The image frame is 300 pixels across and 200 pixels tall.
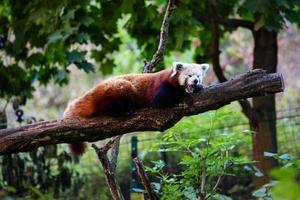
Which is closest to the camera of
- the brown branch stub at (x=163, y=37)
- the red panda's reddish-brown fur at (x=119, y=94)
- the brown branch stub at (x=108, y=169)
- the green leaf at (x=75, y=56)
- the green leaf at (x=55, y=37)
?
the brown branch stub at (x=108, y=169)

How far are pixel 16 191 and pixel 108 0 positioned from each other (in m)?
2.38

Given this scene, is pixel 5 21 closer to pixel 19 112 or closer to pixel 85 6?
pixel 19 112

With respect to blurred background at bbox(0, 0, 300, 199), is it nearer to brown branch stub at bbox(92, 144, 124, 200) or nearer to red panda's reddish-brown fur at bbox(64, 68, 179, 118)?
red panda's reddish-brown fur at bbox(64, 68, 179, 118)

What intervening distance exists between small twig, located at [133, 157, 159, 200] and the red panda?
35cm

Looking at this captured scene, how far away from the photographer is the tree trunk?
559 centimetres

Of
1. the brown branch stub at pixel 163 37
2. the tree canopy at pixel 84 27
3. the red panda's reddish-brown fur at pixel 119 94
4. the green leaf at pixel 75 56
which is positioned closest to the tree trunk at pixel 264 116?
the tree canopy at pixel 84 27

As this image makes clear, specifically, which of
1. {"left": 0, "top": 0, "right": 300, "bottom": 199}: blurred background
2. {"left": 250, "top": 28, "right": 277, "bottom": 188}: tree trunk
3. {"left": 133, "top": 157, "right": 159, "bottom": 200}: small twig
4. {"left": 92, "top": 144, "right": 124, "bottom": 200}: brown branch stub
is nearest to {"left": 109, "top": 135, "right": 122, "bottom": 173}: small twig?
{"left": 92, "top": 144, "right": 124, "bottom": 200}: brown branch stub

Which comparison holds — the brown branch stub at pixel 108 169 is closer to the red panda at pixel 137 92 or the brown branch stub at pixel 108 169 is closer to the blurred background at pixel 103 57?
the red panda at pixel 137 92

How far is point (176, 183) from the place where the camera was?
308 centimetres

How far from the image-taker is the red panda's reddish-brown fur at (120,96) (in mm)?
3178

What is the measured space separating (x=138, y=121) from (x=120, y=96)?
35 centimetres

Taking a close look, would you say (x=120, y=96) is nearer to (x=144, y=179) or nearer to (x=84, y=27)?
(x=144, y=179)

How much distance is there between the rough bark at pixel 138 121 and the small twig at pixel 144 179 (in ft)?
0.76

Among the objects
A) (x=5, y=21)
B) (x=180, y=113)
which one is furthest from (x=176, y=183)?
(x=5, y=21)
